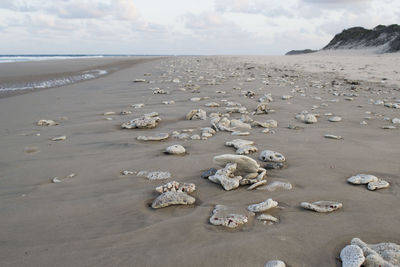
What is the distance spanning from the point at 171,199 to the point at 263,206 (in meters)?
0.61

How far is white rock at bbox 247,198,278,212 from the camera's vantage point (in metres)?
1.98

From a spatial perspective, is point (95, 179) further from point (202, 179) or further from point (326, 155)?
point (326, 155)

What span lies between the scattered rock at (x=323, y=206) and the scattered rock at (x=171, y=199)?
74 cm

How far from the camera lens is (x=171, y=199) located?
2.12 m

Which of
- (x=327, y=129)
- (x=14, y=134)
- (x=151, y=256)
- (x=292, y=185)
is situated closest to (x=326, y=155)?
(x=292, y=185)

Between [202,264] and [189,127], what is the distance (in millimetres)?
2858

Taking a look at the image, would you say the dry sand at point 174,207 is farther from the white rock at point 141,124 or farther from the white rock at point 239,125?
the white rock at point 239,125

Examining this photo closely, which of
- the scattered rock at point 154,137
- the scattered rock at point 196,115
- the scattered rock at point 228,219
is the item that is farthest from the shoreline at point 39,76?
the scattered rock at point 228,219

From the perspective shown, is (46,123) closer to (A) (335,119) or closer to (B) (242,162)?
(B) (242,162)

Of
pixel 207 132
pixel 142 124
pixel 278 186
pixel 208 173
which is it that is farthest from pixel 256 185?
pixel 142 124

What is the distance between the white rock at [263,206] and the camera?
6.50 feet

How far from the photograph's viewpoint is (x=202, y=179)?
2.56 meters

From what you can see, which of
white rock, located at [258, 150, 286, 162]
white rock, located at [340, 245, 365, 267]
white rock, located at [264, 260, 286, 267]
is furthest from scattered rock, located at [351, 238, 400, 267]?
white rock, located at [258, 150, 286, 162]

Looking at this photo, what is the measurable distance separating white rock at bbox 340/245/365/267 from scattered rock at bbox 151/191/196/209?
0.99 m
